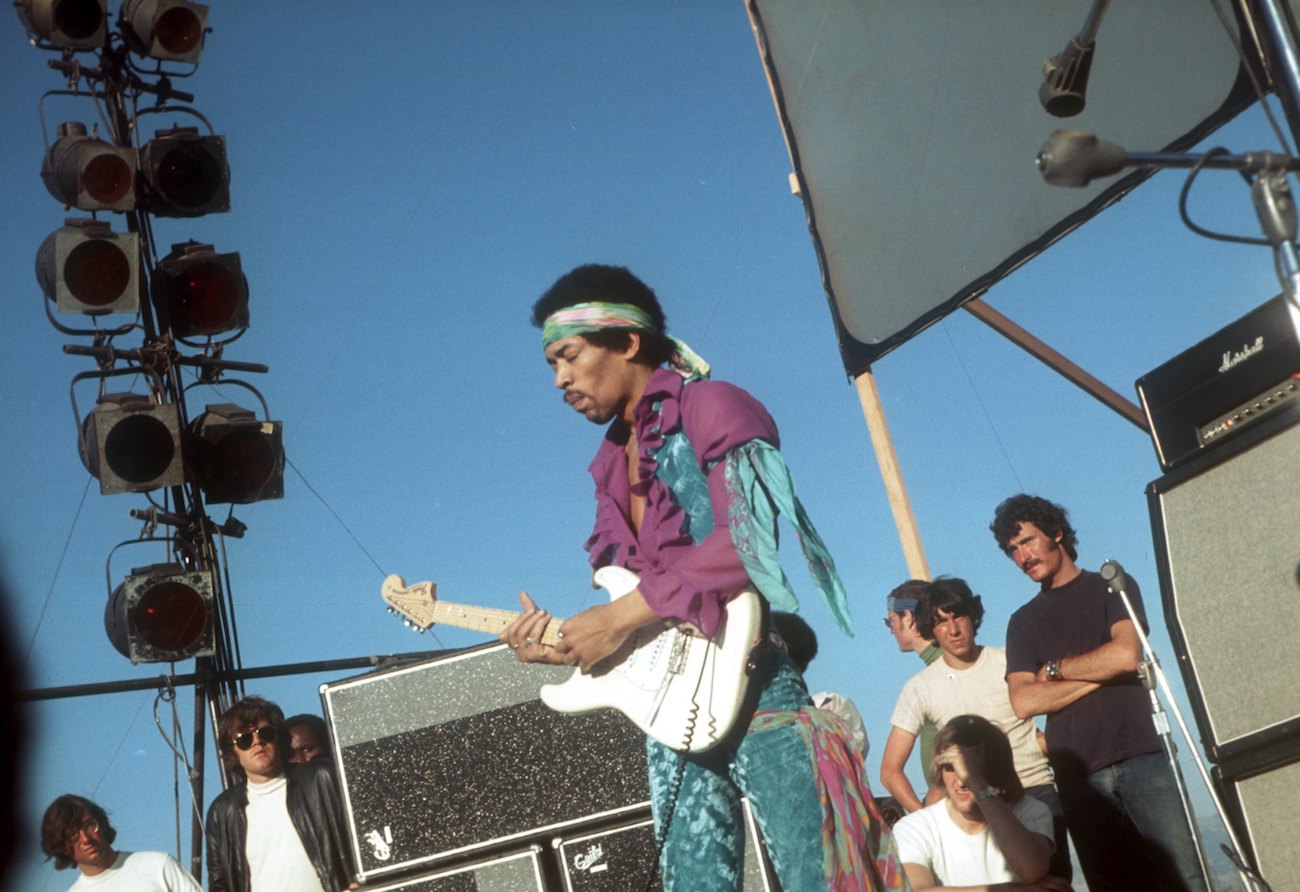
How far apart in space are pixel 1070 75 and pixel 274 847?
352 centimetres

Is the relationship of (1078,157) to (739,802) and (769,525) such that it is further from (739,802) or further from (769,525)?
(739,802)

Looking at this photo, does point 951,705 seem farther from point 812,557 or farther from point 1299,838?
point 812,557

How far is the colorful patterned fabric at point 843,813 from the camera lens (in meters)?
2.36

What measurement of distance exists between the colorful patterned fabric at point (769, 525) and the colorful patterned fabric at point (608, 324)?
12.6 inches

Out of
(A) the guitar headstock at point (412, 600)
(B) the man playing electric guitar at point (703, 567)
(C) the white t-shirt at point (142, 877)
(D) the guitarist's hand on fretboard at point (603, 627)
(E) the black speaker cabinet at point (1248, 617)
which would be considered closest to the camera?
(B) the man playing electric guitar at point (703, 567)

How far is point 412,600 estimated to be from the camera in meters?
3.77

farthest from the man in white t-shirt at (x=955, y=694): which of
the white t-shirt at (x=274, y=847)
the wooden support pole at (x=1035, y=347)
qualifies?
the white t-shirt at (x=274, y=847)

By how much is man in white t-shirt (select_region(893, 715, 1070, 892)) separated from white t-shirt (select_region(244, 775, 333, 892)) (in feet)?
6.46

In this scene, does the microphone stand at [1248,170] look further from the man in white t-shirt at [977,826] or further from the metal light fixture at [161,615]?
the metal light fixture at [161,615]

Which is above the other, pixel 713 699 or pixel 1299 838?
pixel 713 699

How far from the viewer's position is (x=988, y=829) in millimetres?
4254

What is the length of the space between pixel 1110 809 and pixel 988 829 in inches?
17.1

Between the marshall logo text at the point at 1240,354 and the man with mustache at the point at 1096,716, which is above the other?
the marshall logo text at the point at 1240,354

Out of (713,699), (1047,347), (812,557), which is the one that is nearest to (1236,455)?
(812,557)
